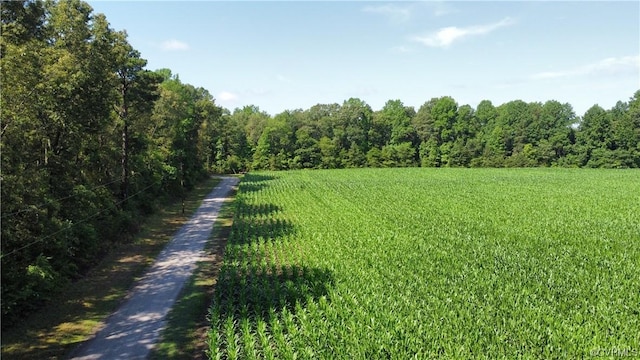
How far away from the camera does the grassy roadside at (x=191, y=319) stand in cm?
1190

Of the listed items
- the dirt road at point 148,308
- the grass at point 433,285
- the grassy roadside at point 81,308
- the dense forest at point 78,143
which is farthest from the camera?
the dense forest at point 78,143

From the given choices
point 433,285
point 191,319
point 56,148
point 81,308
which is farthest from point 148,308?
point 433,285

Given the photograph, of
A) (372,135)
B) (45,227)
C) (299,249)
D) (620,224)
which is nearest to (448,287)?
(299,249)

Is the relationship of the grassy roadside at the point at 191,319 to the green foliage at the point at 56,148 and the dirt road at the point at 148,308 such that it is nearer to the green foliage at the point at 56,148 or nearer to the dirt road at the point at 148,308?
the dirt road at the point at 148,308

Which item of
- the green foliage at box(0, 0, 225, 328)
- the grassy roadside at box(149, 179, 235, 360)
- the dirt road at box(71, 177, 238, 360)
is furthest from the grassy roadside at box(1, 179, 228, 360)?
the grassy roadside at box(149, 179, 235, 360)

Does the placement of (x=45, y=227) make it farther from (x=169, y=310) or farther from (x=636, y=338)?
(x=636, y=338)

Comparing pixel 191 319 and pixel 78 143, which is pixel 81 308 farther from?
pixel 78 143

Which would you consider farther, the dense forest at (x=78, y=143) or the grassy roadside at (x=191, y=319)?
the dense forest at (x=78, y=143)

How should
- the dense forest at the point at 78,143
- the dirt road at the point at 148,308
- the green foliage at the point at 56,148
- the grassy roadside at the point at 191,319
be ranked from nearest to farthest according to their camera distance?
the grassy roadside at the point at 191,319, the dirt road at the point at 148,308, the green foliage at the point at 56,148, the dense forest at the point at 78,143

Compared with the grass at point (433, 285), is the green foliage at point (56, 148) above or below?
above

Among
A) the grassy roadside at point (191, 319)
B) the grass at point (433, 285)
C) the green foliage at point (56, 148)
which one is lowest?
the grassy roadside at point (191, 319)

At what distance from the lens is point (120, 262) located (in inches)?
833

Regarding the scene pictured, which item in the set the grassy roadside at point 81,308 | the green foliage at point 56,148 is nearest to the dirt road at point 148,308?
the grassy roadside at point 81,308

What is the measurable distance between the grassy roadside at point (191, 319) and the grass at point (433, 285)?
2.50 feet
